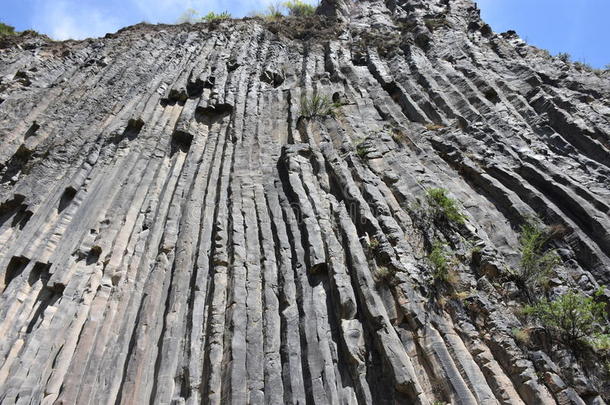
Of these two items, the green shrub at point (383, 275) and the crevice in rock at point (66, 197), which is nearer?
the green shrub at point (383, 275)

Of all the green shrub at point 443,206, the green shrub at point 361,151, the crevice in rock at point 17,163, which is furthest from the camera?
the crevice in rock at point 17,163

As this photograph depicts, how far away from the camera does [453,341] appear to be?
6.02 meters

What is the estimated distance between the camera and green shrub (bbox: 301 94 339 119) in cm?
1194

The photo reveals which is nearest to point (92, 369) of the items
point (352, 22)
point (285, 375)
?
point (285, 375)

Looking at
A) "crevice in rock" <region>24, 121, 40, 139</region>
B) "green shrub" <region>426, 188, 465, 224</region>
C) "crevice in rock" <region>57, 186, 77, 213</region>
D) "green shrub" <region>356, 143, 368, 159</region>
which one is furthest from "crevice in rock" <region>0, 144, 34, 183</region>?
"green shrub" <region>426, 188, 465, 224</region>

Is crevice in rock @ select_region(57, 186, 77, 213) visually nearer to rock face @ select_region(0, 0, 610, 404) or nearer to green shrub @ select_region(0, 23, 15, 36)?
rock face @ select_region(0, 0, 610, 404)

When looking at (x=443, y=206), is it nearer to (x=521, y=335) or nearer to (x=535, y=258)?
(x=535, y=258)

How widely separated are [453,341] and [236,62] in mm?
12028

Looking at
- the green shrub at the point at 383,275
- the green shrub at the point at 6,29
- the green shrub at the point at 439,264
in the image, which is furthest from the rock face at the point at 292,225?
the green shrub at the point at 6,29

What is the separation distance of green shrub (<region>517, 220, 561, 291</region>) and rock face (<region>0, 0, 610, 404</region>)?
8.3 inches

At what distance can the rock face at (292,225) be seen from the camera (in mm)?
6188

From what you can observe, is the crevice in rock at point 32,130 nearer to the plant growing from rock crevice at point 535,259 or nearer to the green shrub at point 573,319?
the plant growing from rock crevice at point 535,259

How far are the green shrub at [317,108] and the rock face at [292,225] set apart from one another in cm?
20

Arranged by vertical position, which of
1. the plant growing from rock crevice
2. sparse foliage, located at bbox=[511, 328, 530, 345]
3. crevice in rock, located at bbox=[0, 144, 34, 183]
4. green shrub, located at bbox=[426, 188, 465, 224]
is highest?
crevice in rock, located at bbox=[0, 144, 34, 183]
